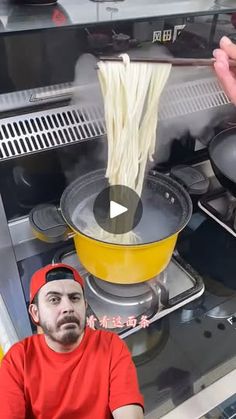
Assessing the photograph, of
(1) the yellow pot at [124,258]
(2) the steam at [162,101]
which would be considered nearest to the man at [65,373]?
(1) the yellow pot at [124,258]

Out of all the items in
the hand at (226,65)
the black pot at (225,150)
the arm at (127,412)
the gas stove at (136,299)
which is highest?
the hand at (226,65)

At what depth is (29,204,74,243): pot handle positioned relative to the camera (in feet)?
3.04

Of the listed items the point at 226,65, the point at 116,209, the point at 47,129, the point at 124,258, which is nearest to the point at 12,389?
the point at 124,258

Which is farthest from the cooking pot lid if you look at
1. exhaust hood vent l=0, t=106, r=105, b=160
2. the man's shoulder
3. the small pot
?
the man's shoulder

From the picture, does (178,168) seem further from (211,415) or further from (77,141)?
(211,415)

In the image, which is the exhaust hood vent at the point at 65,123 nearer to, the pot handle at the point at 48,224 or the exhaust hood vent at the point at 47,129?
the exhaust hood vent at the point at 47,129

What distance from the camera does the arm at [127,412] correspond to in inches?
23.1

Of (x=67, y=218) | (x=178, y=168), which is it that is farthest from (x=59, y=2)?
(x=178, y=168)

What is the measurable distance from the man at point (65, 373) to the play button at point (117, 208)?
268mm

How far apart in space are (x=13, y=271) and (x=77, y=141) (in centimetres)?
36

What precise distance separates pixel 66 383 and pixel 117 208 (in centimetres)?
39

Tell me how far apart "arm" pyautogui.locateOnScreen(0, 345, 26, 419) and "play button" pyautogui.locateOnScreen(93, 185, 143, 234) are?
1.20 ft

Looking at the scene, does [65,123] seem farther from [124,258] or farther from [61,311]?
[61,311]

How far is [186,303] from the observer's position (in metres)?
0.96
